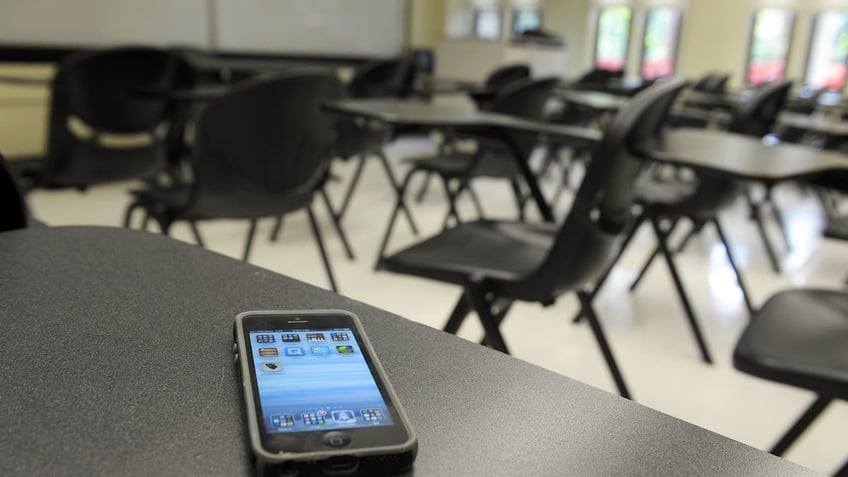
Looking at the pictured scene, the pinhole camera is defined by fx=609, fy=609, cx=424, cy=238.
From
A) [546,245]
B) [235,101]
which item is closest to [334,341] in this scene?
[546,245]

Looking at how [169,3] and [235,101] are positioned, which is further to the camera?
[169,3]

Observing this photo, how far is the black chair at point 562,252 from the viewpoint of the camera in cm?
113

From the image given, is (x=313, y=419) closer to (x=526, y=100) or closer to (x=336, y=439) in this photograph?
(x=336, y=439)

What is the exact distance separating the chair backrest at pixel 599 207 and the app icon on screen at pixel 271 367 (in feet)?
2.73

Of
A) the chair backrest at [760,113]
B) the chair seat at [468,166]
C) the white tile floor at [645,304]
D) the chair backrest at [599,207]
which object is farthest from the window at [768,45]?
the chair backrest at [599,207]

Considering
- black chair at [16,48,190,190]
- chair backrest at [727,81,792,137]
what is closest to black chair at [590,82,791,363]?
chair backrest at [727,81,792,137]

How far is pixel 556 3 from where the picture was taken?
963cm

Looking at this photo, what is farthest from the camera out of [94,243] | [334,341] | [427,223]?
[427,223]

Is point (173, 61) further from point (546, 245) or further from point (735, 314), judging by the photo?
point (735, 314)

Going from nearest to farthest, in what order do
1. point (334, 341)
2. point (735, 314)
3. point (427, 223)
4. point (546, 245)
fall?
point (334, 341)
point (546, 245)
point (735, 314)
point (427, 223)

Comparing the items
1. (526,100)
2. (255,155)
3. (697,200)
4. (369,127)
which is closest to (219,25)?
(369,127)

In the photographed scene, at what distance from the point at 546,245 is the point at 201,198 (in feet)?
3.55

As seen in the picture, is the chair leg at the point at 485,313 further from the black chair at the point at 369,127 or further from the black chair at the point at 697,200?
the black chair at the point at 369,127

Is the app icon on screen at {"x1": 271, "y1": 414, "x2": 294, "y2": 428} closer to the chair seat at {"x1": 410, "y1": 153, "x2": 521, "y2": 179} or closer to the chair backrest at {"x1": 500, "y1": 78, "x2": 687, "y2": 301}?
the chair backrest at {"x1": 500, "y1": 78, "x2": 687, "y2": 301}
